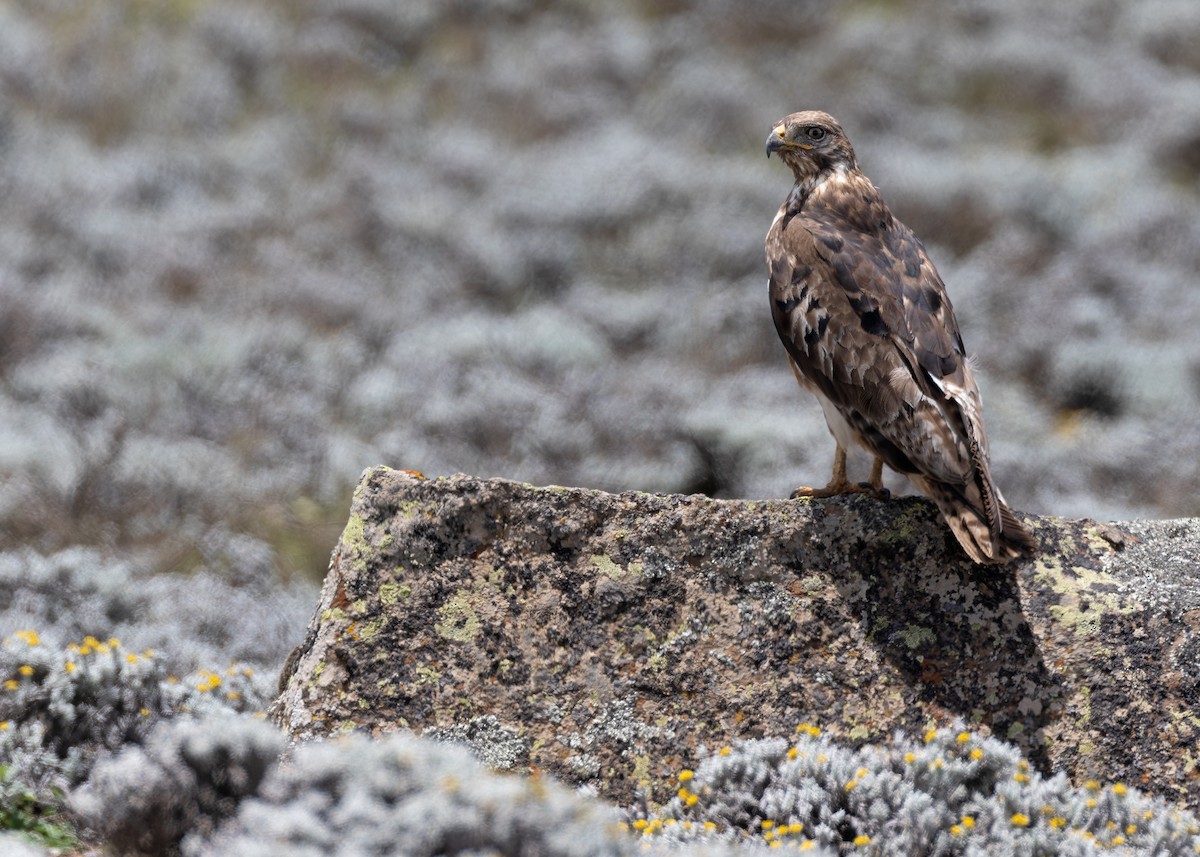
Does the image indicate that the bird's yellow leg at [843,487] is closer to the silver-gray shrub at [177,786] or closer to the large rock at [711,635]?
the large rock at [711,635]

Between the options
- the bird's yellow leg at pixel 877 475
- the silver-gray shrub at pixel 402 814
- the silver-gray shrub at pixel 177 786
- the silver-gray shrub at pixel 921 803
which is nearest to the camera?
the silver-gray shrub at pixel 402 814

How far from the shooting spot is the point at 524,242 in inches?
492

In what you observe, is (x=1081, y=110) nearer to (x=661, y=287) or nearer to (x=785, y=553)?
(x=661, y=287)

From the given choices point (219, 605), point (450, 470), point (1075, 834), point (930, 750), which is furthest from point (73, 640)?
point (1075, 834)

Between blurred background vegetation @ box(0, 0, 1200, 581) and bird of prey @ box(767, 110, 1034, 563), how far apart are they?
3.95 metres

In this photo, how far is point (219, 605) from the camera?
6633 millimetres

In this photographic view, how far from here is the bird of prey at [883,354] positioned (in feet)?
12.7

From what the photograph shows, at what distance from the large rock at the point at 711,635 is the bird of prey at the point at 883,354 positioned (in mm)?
198

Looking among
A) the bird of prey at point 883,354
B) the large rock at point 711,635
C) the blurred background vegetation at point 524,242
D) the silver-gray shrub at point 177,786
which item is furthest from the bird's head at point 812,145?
the blurred background vegetation at point 524,242

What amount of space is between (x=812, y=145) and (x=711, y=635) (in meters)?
2.07

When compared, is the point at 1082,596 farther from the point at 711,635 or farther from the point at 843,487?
the point at 711,635

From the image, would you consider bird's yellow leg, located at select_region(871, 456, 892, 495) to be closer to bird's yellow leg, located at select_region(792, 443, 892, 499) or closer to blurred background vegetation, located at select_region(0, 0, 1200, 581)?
bird's yellow leg, located at select_region(792, 443, 892, 499)

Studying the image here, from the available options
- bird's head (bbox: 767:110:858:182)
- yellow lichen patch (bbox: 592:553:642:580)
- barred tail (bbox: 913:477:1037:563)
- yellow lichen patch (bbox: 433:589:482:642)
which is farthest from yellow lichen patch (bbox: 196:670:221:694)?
bird's head (bbox: 767:110:858:182)

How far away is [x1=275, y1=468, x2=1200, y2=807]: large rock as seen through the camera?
3875mm
